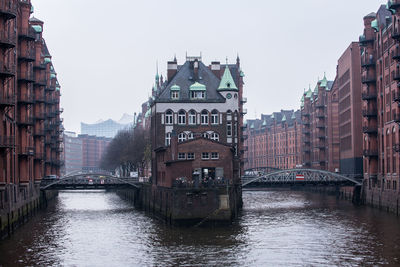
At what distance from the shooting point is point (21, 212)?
61.4 metres

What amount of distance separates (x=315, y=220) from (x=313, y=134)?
3041 inches

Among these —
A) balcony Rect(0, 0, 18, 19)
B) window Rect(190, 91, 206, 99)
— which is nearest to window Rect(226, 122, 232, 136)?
window Rect(190, 91, 206, 99)

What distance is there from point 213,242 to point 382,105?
38.4 metres

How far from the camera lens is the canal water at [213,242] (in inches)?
1565

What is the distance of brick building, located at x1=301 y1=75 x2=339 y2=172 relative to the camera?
393 feet

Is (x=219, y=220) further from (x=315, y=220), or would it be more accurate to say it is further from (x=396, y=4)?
(x=396, y=4)

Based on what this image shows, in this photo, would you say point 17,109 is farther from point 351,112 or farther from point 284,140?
point 284,140

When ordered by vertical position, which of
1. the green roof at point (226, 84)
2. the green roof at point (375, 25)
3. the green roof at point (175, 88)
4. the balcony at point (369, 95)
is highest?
the green roof at point (375, 25)

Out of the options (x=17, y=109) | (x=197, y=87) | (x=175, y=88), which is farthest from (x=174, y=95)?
(x=17, y=109)

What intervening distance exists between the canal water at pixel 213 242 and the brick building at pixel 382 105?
6347 mm

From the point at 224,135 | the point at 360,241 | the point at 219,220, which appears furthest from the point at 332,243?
the point at 224,135

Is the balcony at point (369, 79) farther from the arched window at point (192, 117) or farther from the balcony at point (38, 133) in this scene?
the balcony at point (38, 133)

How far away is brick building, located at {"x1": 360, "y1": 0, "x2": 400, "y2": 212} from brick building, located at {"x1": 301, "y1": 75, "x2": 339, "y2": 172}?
3165 cm

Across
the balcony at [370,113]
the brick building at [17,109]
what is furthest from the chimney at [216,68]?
the brick building at [17,109]
